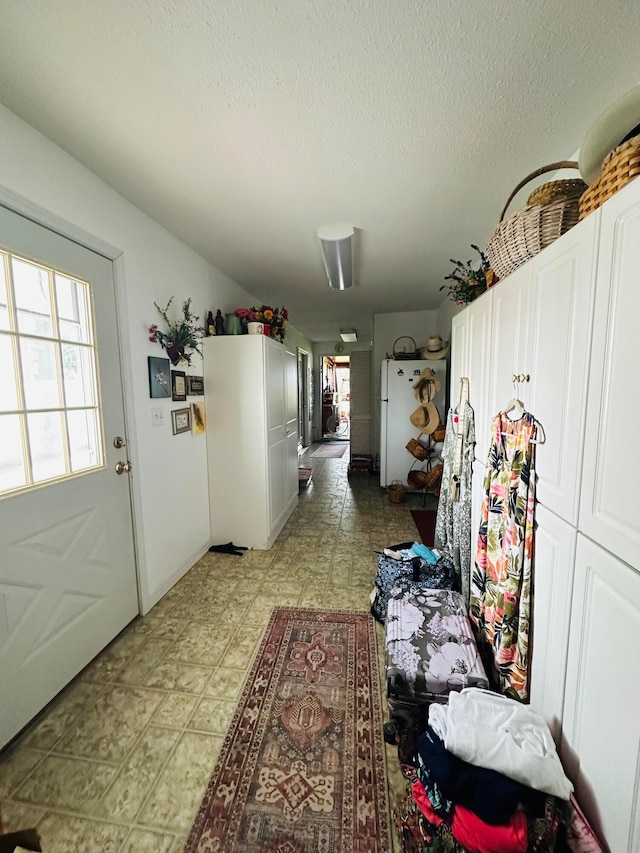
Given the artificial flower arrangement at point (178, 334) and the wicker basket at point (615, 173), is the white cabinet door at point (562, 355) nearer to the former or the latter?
the wicker basket at point (615, 173)

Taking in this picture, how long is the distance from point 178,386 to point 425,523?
2681mm

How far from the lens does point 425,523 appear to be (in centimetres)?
339

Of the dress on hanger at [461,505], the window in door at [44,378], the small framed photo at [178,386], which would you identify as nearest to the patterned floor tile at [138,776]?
the window in door at [44,378]

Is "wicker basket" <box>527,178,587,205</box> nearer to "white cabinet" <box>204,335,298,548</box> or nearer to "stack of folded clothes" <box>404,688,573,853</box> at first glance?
"stack of folded clothes" <box>404,688,573,853</box>

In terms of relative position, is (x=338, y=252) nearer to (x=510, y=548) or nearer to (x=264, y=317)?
(x=264, y=317)

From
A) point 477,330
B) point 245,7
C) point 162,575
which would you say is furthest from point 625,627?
point 162,575

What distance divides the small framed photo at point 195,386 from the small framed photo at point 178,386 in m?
0.07

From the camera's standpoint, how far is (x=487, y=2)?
0.90 metres

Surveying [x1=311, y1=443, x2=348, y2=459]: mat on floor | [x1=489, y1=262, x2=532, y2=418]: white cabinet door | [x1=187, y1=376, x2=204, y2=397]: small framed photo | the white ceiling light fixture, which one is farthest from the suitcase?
[x1=311, y1=443, x2=348, y2=459]: mat on floor

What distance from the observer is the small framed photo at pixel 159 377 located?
2073 millimetres

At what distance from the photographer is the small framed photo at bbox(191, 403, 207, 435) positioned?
2619mm

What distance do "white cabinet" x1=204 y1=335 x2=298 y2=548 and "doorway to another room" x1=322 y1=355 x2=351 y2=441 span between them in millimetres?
4101

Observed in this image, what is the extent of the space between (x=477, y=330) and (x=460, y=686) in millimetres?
1682

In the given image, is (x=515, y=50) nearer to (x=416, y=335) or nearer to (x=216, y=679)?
(x=216, y=679)
